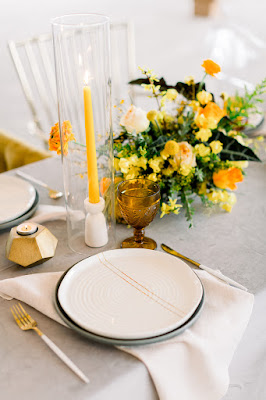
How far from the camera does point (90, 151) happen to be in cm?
96

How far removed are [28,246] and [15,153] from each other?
3.25ft

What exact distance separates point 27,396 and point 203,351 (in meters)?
0.27

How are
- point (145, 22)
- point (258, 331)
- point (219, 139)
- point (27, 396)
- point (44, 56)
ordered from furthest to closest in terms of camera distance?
point (145, 22) < point (44, 56) < point (219, 139) < point (258, 331) < point (27, 396)

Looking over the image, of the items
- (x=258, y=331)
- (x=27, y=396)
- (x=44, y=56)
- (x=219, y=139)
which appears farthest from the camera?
(x=44, y=56)

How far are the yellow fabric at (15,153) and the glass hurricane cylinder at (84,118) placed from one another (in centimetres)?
74

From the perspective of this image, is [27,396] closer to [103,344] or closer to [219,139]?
[103,344]

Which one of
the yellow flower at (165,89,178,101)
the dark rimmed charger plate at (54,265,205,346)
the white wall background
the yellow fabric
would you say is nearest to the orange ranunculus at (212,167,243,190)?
the yellow flower at (165,89,178,101)

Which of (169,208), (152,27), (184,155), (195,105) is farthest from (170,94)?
(152,27)

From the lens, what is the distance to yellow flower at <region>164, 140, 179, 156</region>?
3.57ft

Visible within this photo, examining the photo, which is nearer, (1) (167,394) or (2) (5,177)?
(1) (167,394)

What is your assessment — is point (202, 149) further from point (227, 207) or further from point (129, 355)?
point (129, 355)

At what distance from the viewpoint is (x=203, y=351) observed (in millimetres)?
748

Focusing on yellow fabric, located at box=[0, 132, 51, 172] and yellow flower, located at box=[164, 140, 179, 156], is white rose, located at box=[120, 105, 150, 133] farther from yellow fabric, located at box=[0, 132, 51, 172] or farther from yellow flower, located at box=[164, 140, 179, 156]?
yellow fabric, located at box=[0, 132, 51, 172]

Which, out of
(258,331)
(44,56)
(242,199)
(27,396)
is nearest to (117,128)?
(242,199)
